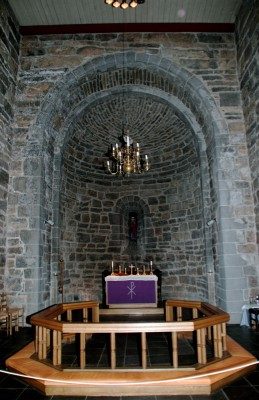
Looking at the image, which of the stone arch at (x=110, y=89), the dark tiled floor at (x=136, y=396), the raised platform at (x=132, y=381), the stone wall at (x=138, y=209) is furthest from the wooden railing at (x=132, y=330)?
the stone wall at (x=138, y=209)

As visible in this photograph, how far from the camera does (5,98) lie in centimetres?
733

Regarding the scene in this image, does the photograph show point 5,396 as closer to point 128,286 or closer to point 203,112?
point 128,286

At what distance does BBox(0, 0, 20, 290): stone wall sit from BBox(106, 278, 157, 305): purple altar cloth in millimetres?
2848

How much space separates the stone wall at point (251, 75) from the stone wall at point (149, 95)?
0.79ft

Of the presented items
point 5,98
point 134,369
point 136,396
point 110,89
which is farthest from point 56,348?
point 110,89

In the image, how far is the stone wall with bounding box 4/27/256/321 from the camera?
7043mm

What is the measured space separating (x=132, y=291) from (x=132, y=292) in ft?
0.09

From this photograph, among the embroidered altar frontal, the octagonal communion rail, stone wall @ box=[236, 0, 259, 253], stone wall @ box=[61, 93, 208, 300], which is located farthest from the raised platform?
stone wall @ box=[61, 93, 208, 300]

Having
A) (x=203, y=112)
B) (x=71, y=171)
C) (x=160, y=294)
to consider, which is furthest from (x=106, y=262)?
(x=203, y=112)

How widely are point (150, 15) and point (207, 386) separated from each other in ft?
27.2

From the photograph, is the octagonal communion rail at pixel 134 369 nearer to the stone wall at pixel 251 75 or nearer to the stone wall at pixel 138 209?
the stone wall at pixel 251 75

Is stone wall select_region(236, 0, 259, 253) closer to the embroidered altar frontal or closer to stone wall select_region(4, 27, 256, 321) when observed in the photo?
stone wall select_region(4, 27, 256, 321)

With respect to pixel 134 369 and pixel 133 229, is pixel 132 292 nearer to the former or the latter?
pixel 133 229

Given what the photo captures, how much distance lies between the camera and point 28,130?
25.2 feet
